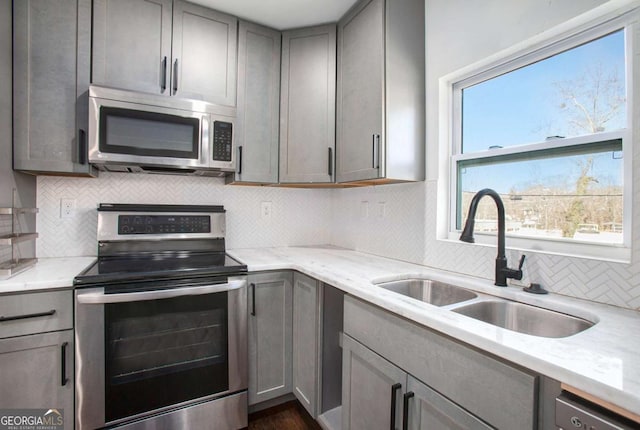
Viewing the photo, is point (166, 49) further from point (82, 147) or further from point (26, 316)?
point (26, 316)

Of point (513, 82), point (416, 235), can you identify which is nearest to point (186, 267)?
point (416, 235)

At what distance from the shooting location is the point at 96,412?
140cm

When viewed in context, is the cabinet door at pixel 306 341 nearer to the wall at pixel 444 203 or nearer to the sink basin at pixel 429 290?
the sink basin at pixel 429 290

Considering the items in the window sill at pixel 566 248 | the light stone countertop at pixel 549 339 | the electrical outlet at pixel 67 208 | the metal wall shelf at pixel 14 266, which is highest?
the electrical outlet at pixel 67 208

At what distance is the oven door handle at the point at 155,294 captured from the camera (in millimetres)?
1361

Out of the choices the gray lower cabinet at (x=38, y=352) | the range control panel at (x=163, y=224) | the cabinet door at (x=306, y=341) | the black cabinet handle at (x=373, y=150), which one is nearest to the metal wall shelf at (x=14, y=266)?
the gray lower cabinet at (x=38, y=352)

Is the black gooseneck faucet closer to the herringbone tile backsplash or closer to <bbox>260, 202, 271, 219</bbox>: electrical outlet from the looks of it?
the herringbone tile backsplash

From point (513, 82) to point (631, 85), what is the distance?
0.48 m

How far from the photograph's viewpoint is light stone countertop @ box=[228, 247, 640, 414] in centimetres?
62

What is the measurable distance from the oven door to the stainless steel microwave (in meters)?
0.70

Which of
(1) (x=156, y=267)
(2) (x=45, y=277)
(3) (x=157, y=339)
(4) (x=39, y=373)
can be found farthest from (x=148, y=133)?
(4) (x=39, y=373)

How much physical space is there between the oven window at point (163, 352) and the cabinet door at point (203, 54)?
1.22 m

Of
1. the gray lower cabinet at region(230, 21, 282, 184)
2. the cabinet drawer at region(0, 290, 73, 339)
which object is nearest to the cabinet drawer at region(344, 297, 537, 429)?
the gray lower cabinet at region(230, 21, 282, 184)

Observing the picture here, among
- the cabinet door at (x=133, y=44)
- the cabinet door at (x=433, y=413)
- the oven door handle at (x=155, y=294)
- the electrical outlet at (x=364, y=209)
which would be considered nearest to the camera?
the cabinet door at (x=433, y=413)
